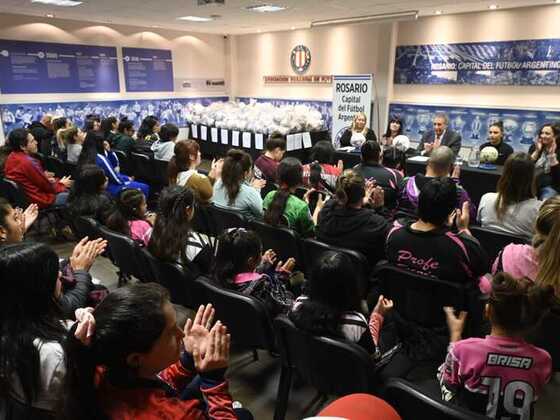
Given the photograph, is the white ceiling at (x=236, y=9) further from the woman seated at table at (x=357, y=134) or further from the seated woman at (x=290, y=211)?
the seated woman at (x=290, y=211)

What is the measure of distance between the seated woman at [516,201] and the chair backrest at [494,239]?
0.13m

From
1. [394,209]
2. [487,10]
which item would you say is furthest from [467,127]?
[394,209]

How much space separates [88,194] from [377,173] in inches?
90.9

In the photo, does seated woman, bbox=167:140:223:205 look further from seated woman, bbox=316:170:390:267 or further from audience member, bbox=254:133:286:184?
seated woman, bbox=316:170:390:267

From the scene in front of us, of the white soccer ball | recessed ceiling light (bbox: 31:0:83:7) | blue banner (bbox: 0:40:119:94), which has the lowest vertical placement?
the white soccer ball

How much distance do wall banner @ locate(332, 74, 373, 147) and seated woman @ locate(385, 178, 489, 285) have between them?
526 centimetres

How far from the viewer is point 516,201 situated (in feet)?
8.27

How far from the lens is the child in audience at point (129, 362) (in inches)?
35.9

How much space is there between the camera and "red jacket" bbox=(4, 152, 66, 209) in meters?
3.90

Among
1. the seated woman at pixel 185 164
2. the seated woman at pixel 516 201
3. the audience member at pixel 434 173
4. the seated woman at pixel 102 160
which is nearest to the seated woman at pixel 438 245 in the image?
the seated woman at pixel 516 201

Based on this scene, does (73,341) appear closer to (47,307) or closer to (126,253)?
(47,307)

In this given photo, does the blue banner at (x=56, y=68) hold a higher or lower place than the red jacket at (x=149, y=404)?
higher

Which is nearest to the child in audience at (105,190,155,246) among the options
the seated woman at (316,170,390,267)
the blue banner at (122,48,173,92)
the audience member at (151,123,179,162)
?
the seated woman at (316,170,390,267)

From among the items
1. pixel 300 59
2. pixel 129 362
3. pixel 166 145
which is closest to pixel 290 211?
pixel 129 362
